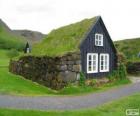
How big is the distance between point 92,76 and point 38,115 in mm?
13837

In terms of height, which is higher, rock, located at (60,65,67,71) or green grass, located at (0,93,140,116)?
rock, located at (60,65,67,71)

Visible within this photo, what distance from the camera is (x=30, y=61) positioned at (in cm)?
3078

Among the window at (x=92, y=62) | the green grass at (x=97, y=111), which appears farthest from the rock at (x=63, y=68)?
the green grass at (x=97, y=111)

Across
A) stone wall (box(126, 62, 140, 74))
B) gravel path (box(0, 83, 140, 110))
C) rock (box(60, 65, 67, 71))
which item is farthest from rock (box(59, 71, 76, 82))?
stone wall (box(126, 62, 140, 74))

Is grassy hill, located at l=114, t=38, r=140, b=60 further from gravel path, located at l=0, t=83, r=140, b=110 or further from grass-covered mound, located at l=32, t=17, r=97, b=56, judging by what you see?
gravel path, located at l=0, t=83, r=140, b=110

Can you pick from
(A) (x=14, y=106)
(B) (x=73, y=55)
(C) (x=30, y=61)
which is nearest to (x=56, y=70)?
(B) (x=73, y=55)

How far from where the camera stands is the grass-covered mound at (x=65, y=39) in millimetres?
27913

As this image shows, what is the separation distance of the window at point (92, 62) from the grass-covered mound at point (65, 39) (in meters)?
1.93

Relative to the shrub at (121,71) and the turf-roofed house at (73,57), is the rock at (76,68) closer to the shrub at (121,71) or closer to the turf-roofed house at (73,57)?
the turf-roofed house at (73,57)

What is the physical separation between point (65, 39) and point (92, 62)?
3.76 metres

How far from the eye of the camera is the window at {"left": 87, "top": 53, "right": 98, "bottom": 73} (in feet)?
93.6

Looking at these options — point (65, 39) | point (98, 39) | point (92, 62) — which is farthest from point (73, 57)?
point (98, 39)

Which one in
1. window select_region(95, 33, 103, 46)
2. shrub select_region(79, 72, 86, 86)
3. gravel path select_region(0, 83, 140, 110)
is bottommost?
gravel path select_region(0, 83, 140, 110)

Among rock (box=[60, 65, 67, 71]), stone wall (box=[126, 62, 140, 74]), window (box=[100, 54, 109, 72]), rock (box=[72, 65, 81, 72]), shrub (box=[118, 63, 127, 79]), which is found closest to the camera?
rock (box=[60, 65, 67, 71])
